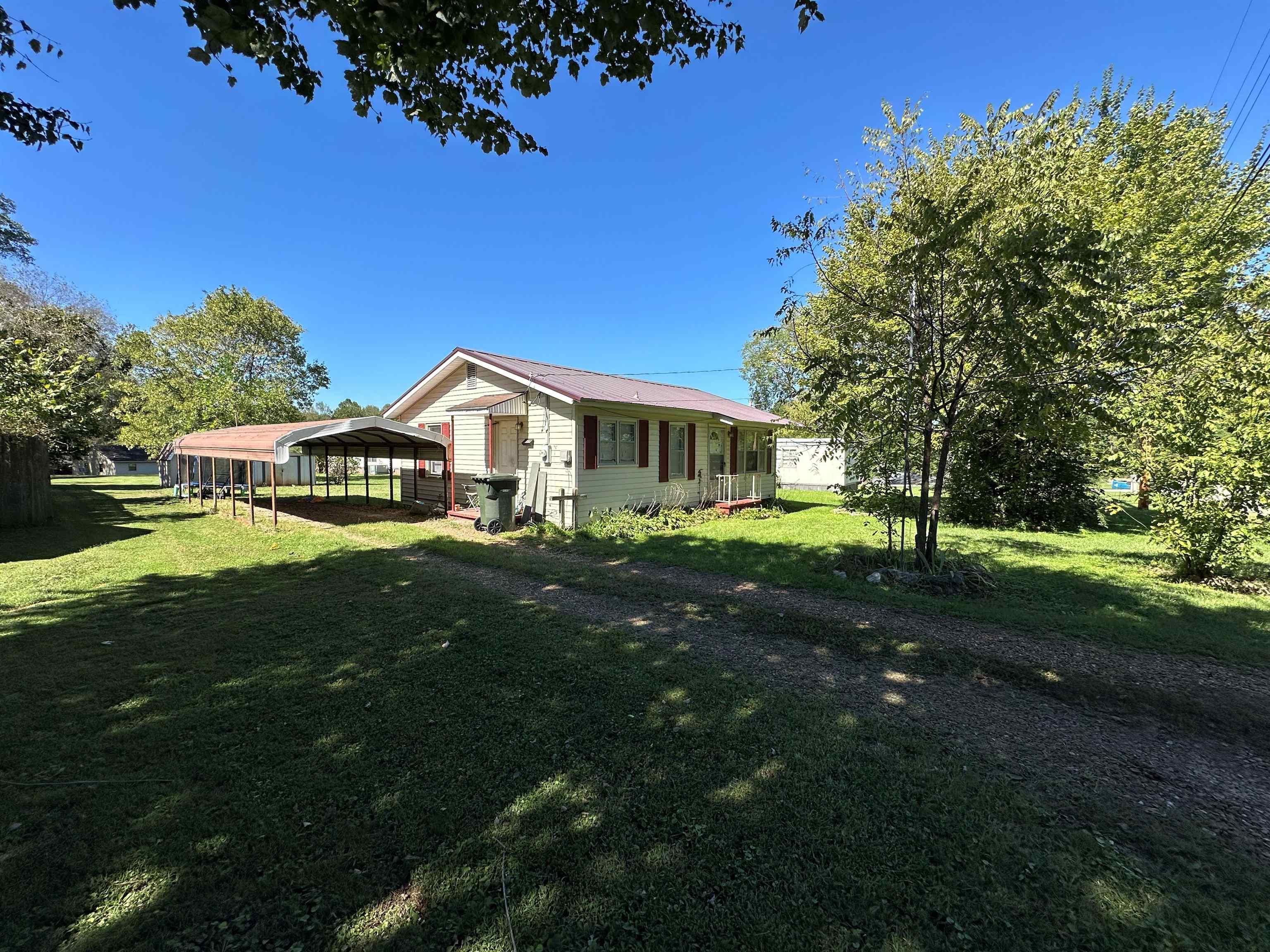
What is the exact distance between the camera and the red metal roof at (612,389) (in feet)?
39.4

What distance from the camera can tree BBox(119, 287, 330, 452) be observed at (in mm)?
19516

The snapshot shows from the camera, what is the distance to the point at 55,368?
1917cm

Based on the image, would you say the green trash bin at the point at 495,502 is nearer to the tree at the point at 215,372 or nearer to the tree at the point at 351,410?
the tree at the point at 215,372

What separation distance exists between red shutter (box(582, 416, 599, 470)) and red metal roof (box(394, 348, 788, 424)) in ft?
2.00

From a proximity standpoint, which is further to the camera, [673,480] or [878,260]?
[673,480]

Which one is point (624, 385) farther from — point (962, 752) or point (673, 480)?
point (962, 752)

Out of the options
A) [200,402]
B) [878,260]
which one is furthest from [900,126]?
[200,402]

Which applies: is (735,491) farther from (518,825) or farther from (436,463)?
(518,825)

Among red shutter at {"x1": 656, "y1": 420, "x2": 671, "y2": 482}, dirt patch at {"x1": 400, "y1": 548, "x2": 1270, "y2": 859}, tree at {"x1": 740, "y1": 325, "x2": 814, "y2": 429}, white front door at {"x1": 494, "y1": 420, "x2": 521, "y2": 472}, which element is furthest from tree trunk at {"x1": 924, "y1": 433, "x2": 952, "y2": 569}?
tree at {"x1": 740, "y1": 325, "x2": 814, "y2": 429}

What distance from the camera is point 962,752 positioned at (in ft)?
10.1

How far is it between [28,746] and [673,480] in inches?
495

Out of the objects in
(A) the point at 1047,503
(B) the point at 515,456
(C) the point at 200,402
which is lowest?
(A) the point at 1047,503

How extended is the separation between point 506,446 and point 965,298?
1042cm

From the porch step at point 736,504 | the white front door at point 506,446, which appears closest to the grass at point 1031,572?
the porch step at point 736,504
